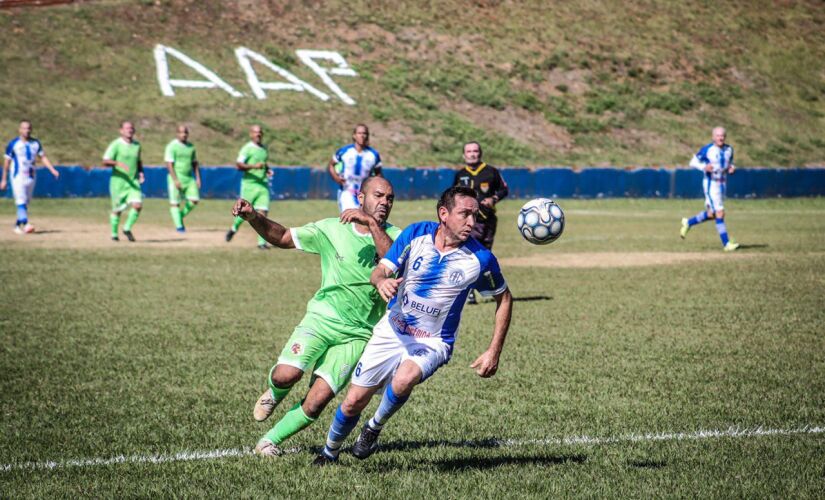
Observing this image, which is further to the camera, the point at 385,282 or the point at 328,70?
the point at 328,70

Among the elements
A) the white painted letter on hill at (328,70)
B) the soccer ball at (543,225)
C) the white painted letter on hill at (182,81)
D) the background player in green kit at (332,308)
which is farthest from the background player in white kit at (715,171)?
the white painted letter on hill at (182,81)

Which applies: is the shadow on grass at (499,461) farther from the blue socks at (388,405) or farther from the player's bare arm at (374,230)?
the player's bare arm at (374,230)

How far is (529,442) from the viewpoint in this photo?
21.9ft

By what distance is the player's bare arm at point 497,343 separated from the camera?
590 centimetres

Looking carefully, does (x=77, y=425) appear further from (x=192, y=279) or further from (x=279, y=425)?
(x=192, y=279)

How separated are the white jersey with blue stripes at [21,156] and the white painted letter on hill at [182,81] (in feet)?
79.2

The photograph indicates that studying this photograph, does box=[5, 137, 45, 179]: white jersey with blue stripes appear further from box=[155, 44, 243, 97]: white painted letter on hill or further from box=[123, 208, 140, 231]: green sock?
box=[155, 44, 243, 97]: white painted letter on hill

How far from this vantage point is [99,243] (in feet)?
67.9

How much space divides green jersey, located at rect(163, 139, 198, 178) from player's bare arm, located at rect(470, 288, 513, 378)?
17.1 metres

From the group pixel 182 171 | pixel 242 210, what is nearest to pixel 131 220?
pixel 182 171

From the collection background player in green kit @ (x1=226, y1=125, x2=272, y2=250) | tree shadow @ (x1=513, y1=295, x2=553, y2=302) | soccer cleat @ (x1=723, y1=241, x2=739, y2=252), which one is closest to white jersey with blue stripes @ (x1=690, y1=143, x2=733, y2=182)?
soccer cleat @ (x1=723, y1=241, x2=739, y2=252)

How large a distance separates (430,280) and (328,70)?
1833 inches

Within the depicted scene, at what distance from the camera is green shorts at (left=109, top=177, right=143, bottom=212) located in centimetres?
2123

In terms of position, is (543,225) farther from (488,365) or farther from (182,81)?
(182,81)
